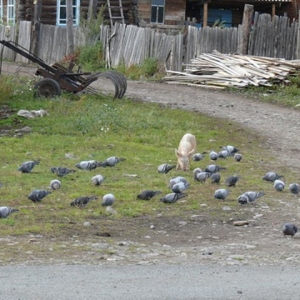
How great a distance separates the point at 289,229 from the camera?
836 centimetres

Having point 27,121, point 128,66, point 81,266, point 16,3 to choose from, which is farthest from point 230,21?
point 81,266

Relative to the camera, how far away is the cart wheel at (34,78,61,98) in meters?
18.6

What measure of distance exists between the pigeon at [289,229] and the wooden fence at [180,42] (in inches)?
665

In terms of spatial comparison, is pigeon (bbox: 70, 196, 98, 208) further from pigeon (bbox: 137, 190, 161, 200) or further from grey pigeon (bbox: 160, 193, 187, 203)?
grey pigeon (bbox: 160, 193, 187, 203)

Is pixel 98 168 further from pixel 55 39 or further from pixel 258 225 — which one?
pixel 55 39

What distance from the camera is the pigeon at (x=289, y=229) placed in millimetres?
8359

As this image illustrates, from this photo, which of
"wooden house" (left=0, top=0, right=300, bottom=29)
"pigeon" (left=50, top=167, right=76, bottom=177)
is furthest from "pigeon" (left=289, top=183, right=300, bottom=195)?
"wooden house" (left=0, top=0, right=300, bottom=29)

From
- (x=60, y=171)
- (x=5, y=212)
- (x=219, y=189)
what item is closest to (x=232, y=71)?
(x=60, y=171)

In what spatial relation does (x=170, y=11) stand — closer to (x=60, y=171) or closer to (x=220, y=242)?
(x=60, y=171)

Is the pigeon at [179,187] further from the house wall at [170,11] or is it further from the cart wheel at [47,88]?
the house wall at [170,11]

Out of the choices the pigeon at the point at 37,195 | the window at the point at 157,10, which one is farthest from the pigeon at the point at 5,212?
the window at the point at 157,10

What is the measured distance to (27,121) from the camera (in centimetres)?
1630

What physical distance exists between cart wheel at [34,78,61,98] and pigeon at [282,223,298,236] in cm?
1102

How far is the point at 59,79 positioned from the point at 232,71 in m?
6.48
